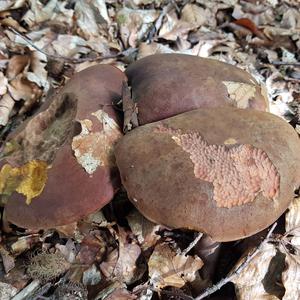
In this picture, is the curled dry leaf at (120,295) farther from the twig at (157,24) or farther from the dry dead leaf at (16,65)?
the twig at (157,24)

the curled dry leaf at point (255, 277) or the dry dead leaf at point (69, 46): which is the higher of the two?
the dry dead leaf at point (69, 46)

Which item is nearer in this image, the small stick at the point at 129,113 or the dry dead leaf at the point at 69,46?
the small stick at the point at 129,113

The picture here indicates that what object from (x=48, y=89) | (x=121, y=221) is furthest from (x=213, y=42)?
(x=121, y=221)

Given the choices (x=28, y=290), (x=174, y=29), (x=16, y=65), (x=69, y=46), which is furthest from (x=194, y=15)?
(x=28, y=290)

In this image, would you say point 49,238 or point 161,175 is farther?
point 49,238

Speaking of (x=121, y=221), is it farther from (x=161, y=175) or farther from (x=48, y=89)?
(x=48, y=89)

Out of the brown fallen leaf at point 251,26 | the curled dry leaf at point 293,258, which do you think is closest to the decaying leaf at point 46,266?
the curled dry leaf at point 293,258
